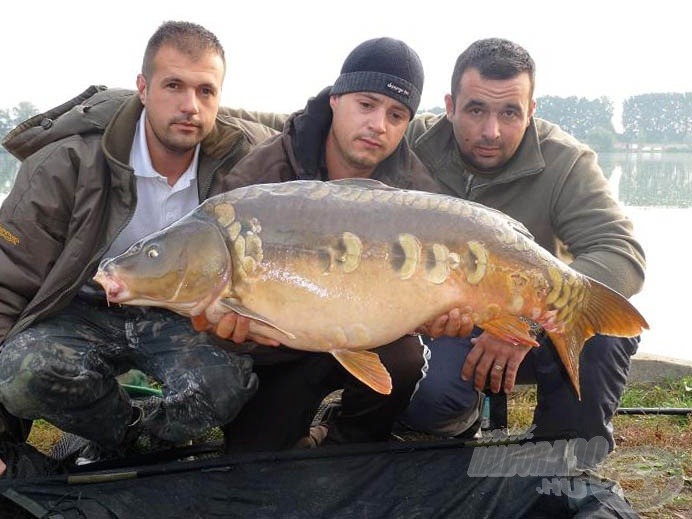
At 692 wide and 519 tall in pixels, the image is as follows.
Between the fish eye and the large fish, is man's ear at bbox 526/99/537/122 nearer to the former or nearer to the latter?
the large fish

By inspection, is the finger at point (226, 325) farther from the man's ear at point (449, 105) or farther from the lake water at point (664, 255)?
the lake water at point (664, 255)

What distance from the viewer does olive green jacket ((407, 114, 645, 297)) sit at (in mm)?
2131

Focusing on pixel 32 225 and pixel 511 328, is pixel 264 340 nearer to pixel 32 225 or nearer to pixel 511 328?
pixel 511 328

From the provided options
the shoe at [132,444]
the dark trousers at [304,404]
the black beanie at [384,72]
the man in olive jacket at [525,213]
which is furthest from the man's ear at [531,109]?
the shoe at [132,444]

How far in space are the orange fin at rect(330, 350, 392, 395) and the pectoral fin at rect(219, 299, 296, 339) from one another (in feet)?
0.42

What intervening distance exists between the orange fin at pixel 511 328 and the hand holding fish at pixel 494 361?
23 centimetres

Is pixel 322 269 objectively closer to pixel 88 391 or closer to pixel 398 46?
pixel 88 391

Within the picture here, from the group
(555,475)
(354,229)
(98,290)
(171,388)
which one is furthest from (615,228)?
(98,290)

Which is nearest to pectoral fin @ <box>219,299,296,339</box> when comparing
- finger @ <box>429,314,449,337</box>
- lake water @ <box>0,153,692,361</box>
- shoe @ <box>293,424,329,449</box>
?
finger @ <box>429,314,449,337</box>

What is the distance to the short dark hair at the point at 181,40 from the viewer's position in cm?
217

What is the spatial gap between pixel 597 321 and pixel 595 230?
1.86ft

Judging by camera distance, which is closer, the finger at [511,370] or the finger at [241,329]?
the finger at [241,329]

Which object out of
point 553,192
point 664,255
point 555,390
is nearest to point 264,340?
point 555,390

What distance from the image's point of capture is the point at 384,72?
2.15 metres
